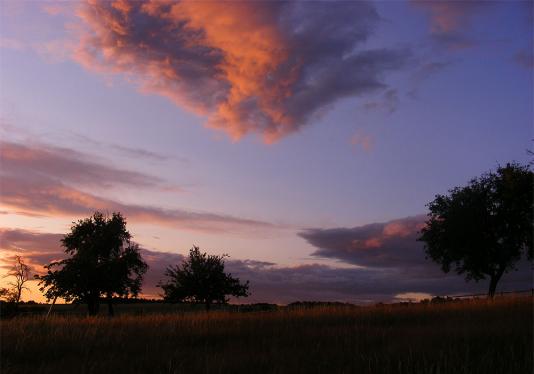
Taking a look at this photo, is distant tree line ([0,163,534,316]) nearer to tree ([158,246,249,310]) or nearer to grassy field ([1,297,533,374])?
tree ([158,246,249,310])

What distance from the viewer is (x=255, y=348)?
1023cm

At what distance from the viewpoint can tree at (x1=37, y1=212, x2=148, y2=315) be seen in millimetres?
53656

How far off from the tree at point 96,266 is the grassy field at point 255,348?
41596mm

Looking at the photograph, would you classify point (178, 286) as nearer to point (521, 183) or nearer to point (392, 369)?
point (521, 183)

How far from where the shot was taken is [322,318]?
1669 centimetres

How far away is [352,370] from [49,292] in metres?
53.7

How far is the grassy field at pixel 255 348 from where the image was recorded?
301 inches

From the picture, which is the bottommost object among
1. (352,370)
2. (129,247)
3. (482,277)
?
(352,370)

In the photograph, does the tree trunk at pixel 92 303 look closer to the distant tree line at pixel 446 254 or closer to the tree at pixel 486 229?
the distant tree line at pixel 446 254

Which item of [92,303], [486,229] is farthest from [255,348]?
[92,303]

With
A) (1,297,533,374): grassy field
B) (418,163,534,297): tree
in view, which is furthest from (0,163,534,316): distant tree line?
(1,297,533,374): grassy field

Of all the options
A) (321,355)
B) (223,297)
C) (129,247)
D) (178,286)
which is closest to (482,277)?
(223,297)

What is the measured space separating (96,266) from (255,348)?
1878 inches

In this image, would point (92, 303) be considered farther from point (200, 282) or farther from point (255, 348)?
point (255, 348)
